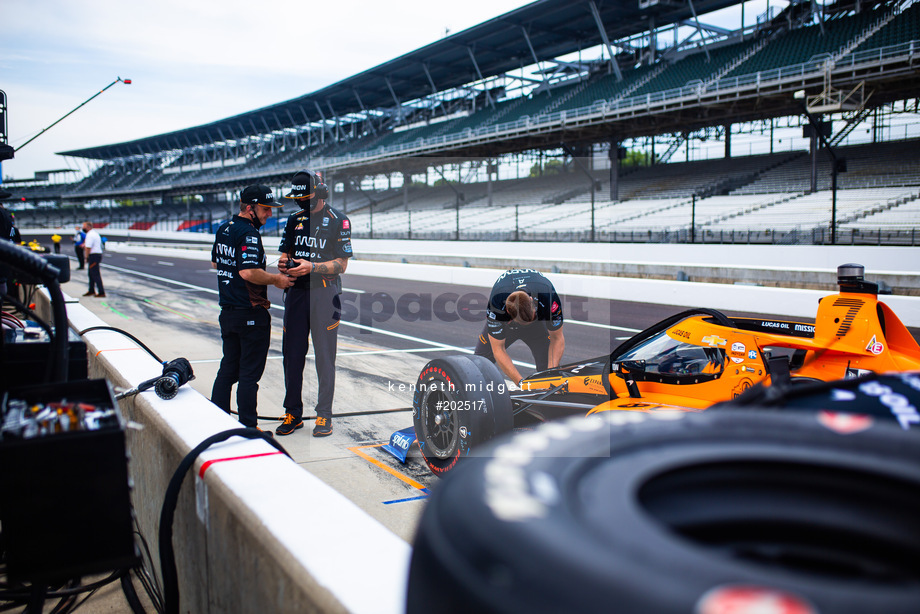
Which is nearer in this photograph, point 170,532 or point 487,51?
point 170,532

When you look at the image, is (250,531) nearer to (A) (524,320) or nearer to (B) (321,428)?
(B) (321,428)

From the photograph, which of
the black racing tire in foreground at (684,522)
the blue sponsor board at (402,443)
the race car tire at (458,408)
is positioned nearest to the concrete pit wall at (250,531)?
the black racing tire in foreground at (684,522)

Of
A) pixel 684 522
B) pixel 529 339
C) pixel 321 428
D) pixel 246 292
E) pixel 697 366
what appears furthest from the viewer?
pixel 529 339

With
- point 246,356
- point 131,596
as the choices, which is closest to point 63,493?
point 131,596

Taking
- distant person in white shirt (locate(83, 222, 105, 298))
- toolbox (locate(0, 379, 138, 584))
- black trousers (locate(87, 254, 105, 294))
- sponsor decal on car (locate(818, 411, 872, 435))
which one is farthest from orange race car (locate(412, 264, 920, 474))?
black trousers (locate(87, 254, 105, 294))

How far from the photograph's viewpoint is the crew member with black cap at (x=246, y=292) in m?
4.69

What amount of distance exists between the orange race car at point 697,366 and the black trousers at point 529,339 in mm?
1292

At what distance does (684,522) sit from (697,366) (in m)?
2.52

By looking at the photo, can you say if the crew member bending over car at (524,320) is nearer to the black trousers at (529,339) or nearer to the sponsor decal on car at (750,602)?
the black trousers at (529,339)

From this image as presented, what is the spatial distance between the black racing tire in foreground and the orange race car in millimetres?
2247

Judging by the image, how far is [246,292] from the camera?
4746 mm

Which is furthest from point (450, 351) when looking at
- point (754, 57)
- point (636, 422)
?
point (754, 57)

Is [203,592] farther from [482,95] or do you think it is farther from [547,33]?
[482,95]

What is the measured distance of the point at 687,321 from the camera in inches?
135
